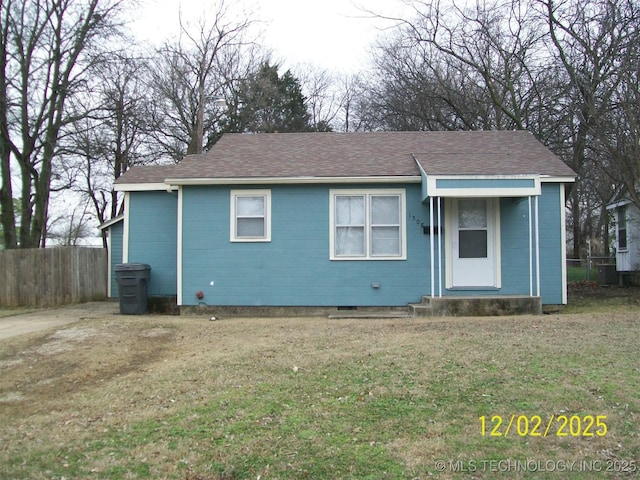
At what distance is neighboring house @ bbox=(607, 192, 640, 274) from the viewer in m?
18.4

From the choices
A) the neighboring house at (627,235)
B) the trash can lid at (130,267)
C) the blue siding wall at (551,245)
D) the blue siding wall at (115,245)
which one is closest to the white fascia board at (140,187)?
the trash can lid at (130,267)

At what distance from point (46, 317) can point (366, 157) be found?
789cm

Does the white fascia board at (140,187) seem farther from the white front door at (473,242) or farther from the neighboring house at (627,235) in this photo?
the neighboring house at (627,235)

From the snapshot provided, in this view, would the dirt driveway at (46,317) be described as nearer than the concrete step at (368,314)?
Yes

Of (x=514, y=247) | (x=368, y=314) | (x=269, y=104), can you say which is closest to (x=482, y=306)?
(x=514, y=247)

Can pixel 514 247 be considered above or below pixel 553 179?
below

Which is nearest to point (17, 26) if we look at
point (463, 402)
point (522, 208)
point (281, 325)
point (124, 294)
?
point (124, 294)

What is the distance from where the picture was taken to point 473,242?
465 inches

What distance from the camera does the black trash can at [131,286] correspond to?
40.4 feet

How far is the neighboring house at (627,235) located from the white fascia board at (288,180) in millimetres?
9449

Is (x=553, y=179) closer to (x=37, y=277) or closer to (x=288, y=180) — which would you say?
(x=288, y=180)

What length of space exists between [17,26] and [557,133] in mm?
19001

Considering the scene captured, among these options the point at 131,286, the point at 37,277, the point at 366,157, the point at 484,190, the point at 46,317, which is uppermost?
the point at 366,157
